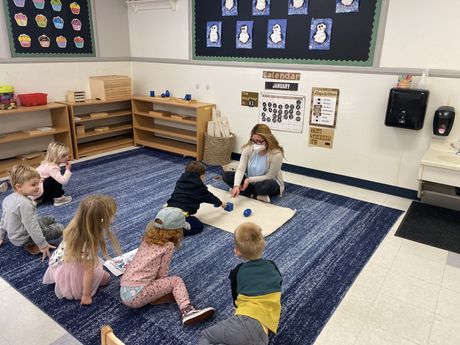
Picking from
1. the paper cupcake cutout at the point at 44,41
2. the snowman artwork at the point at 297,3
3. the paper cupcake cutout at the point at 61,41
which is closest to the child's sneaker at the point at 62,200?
the paper cupcake cutout at the point at 44,41

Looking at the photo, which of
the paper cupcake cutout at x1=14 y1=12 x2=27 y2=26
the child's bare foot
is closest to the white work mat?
the child's bare foot

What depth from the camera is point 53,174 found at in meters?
3.37

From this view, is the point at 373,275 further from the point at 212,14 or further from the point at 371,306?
the point at 212,14

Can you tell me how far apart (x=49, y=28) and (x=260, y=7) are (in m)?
2.72

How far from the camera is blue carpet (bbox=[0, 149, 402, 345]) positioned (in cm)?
195

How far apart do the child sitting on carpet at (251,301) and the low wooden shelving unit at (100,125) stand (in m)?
3.83

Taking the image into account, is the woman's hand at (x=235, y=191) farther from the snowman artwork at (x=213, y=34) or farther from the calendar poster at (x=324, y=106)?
the snowman artwork at (x=213, y=34)

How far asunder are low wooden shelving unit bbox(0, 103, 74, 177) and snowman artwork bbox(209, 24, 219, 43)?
6.89 ft

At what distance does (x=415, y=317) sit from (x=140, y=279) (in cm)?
159

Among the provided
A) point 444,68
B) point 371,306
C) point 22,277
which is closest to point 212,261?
point 371,306

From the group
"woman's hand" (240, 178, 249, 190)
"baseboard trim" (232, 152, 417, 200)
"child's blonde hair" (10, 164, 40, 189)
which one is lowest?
"baseboard trim" (232, 152, 417, 200)

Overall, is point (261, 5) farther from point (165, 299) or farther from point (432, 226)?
point (165, 299)

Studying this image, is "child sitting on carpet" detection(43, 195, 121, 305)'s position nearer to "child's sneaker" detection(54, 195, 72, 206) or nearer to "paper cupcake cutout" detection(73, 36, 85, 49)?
"child's sneaker" detection(54, 195, 72, 206)

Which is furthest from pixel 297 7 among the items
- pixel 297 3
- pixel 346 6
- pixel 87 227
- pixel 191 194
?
pixel 87 227
